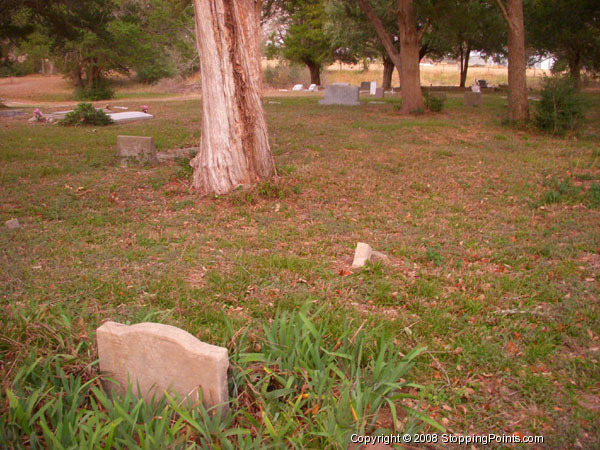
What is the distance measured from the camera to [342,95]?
21062 mm

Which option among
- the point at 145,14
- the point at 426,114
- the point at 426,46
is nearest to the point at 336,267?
the point at 426,114

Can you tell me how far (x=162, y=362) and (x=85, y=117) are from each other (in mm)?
13833

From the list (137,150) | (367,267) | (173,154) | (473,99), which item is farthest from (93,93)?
(367,267)

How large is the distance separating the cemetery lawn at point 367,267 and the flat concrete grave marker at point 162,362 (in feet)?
0.86

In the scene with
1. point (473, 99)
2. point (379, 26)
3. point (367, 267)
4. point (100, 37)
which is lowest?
point (367, 267)

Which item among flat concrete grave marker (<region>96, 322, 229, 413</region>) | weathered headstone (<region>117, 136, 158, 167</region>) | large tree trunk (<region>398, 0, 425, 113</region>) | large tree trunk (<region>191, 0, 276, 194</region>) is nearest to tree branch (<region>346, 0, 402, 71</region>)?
large tree trunk (<region>398, 0, 425, 113</region>)

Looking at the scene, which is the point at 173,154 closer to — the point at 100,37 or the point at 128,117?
the point at 128,117

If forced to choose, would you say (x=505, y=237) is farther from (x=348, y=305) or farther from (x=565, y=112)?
(x=565, y=112)

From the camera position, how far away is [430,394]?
306 centimetres

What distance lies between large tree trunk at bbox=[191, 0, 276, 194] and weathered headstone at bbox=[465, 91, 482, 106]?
15.9 m

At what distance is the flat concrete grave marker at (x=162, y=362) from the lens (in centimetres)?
269

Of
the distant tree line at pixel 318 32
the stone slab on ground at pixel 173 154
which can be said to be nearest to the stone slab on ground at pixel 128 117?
the distant tree line at pixel 318 32

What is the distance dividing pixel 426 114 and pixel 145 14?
93.9 ft

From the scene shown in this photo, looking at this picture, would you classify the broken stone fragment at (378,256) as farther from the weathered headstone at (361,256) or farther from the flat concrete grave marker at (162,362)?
the flat concrete grave marker at (162,362)
